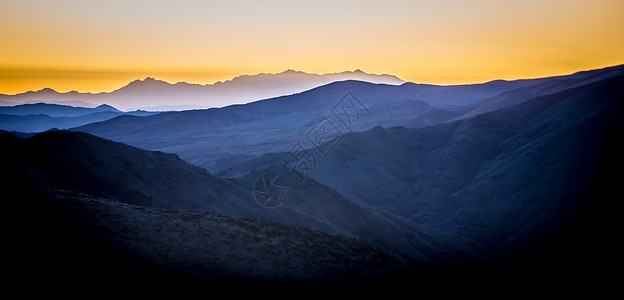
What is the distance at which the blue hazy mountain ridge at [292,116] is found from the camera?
98.9 m

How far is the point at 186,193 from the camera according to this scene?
29.9m

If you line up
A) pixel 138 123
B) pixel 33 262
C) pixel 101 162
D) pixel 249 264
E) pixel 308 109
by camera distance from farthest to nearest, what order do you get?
pixel 308 109 → pixel 138 123 → pixel 101 162 → pixel 249 264 → pixel 33 262

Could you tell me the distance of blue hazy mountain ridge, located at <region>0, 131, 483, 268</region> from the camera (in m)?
27.3

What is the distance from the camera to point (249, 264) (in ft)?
55.9

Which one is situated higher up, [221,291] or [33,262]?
[33,262]

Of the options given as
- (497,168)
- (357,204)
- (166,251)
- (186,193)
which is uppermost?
(166,251)

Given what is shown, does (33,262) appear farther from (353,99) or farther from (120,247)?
(353,99)

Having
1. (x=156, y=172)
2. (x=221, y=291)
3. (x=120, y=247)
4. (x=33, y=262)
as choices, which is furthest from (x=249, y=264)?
(x=156, y=172)

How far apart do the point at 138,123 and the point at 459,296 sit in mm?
147802

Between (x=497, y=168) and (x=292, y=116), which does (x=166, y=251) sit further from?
(x=292, y=116)

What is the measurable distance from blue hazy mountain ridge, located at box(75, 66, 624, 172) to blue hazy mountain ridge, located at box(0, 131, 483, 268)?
40.4 meters

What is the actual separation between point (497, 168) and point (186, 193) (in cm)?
3923

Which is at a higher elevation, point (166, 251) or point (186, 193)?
point (166, 251)

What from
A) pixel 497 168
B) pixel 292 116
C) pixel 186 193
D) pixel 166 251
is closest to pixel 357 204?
pixel 186 193
